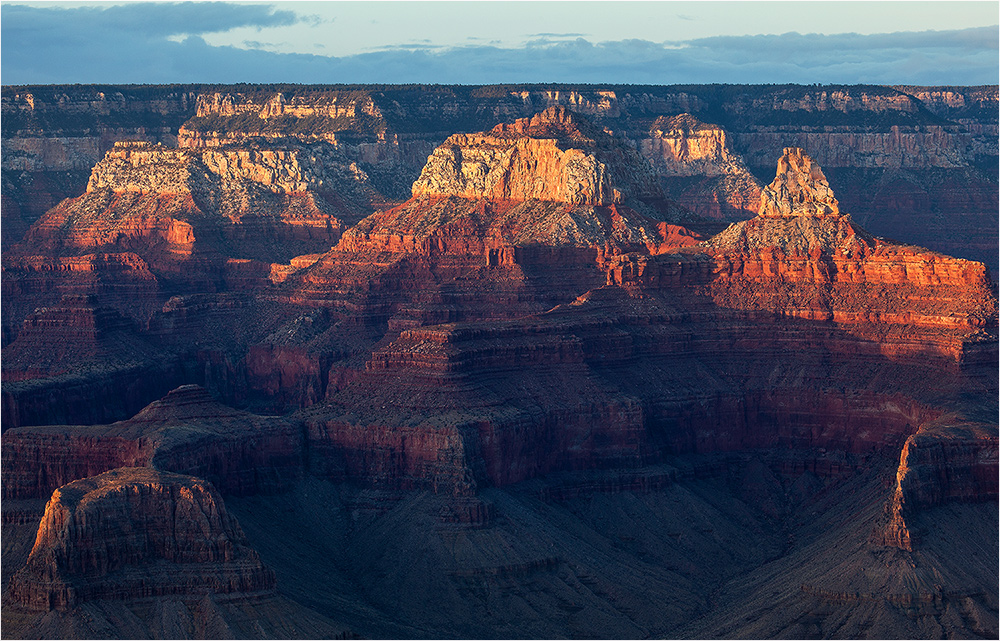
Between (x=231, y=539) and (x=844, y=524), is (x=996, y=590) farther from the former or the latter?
(x=231, y=539)

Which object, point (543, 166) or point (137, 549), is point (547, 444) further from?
point (543, 166)

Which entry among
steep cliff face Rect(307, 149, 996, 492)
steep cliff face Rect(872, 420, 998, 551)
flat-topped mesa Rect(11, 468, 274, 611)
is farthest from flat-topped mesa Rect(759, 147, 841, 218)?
flat-topped mesa Rect(11, 468, 274, 611)

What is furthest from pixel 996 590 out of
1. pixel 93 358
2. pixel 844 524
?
pixel 93 358

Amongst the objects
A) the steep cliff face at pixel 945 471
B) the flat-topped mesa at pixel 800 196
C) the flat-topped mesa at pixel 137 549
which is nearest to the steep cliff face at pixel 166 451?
the flat-topped mesa at pixel 137 549

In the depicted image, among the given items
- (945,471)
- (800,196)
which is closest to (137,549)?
(945,471)

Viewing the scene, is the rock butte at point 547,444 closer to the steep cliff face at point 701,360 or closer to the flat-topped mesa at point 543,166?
the steep cliff face at point 701,360
